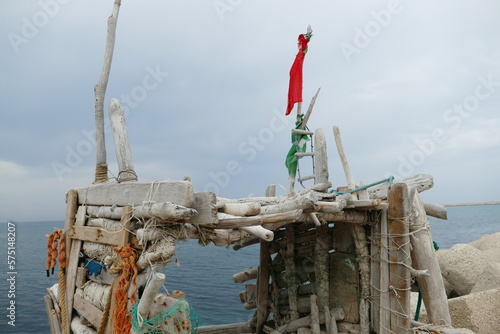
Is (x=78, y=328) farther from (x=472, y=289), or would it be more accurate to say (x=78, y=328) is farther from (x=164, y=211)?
(x=472, y=289)

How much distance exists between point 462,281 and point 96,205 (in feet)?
34.5

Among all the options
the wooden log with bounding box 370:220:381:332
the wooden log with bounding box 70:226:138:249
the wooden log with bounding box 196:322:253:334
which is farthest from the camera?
the wooden log with bounding box 196:322:253:334

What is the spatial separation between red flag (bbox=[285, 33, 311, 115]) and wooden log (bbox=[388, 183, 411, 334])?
7.89 ft

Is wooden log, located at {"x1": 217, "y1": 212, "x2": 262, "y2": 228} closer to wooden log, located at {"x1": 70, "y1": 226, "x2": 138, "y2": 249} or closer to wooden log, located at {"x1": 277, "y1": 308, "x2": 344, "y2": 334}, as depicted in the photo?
wooden log, located at {"x1": 70, "y1": 226, "x2": 138, "y2": 249}

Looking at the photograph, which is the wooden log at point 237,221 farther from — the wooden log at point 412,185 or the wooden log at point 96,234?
the wooden log at point 412,185

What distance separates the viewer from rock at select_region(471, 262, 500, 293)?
32.7 ft

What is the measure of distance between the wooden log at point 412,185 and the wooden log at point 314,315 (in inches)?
89.6

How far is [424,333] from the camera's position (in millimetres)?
6195

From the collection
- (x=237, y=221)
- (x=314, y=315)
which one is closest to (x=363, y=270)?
(x=314, y=315)

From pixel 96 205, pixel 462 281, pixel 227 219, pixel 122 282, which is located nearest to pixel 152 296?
pixel 122 282

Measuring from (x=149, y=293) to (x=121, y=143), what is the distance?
2.62 meters

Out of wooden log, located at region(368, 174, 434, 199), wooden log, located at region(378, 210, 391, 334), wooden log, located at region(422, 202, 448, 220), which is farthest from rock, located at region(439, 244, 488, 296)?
wooden log, located at region(368, 174, 434, 199)

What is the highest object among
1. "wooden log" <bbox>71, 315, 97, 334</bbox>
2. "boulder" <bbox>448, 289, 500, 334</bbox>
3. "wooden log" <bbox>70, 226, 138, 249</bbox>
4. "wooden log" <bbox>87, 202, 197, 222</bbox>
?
"wooden log" <bbox>87, 202, 197, 222</bbox>

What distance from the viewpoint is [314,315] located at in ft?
24.1
